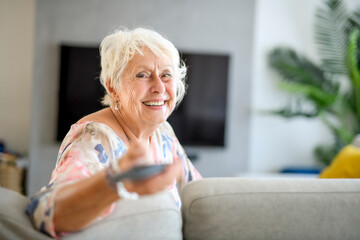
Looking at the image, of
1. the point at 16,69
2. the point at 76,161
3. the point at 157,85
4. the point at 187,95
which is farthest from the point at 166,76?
the point at 16,69

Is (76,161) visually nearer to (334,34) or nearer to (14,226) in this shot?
(14,226)

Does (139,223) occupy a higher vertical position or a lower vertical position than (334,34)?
lower

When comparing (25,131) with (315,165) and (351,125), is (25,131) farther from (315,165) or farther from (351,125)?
(351,125)

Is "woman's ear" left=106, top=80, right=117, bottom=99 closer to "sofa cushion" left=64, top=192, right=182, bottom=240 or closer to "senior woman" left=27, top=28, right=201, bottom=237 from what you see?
"senior woman" left=27, top=28, right=201, bottom=237

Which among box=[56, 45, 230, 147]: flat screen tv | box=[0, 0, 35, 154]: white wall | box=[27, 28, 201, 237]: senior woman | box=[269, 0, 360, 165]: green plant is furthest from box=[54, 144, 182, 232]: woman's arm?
box=[0, 0, 35, 154]: white wall

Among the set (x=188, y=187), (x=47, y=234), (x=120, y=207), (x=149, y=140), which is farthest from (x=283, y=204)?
(x=149, y=140)

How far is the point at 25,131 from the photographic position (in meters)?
4.37

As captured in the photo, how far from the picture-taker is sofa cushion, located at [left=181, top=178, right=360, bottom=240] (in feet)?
2.41

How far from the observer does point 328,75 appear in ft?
13.8

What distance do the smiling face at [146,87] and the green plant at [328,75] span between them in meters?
2.92

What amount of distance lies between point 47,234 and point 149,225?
0.19 metres

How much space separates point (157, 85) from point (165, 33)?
2.93m

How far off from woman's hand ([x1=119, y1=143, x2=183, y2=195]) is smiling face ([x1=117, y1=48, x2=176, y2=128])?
1.86ft

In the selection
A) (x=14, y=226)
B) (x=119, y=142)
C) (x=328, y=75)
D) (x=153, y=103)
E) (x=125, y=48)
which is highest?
(x=328, y=75)
